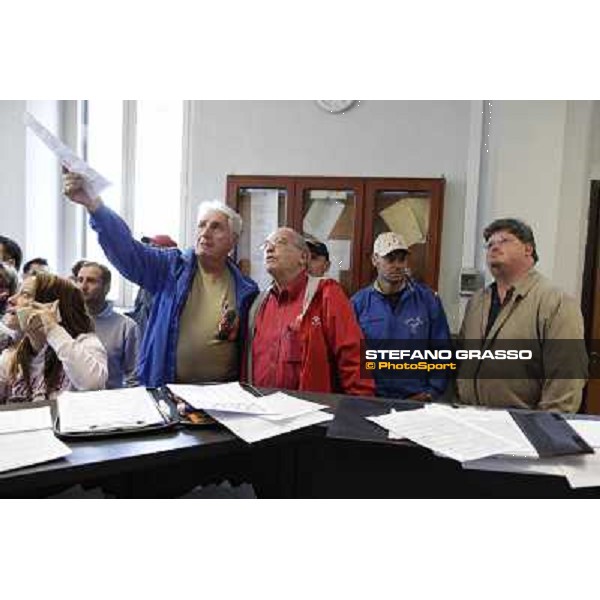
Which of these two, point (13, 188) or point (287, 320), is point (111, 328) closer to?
point (287, 320)

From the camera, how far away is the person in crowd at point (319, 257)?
220cm

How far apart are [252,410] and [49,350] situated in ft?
1.85

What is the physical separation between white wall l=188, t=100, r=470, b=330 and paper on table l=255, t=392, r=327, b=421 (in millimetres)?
1336

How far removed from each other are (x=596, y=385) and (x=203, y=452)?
4.57ft

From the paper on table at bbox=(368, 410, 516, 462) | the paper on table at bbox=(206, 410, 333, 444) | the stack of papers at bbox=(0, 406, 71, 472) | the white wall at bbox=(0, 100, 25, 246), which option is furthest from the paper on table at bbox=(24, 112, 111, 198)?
the white wall at bbox=(0, 100, 25, 246)

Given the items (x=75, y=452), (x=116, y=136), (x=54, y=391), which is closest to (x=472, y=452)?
(x=75, y=452)

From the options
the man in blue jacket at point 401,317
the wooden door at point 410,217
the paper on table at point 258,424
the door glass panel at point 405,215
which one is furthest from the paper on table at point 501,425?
the door glass panel at point 405,215

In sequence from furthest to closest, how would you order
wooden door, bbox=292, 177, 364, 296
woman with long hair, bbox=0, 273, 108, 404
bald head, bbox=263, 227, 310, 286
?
wooden door, bbox=292, 177, 364, 296 < bald head, bbox=263, 227, 310, 286 < woman with long hair, bbox=0, 273, 108, 404

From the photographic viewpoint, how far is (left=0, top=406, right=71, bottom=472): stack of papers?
0.82m

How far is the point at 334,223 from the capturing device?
2.54 metres

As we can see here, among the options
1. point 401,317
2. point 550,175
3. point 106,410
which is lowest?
point 106,410

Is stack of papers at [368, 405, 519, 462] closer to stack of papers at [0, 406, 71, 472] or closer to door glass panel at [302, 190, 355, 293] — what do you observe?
stack of papers at [0, 406, 71, 472]

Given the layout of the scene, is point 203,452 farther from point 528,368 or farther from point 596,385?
point 596,385

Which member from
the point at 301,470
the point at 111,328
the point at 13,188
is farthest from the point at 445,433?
the point at 13,188
